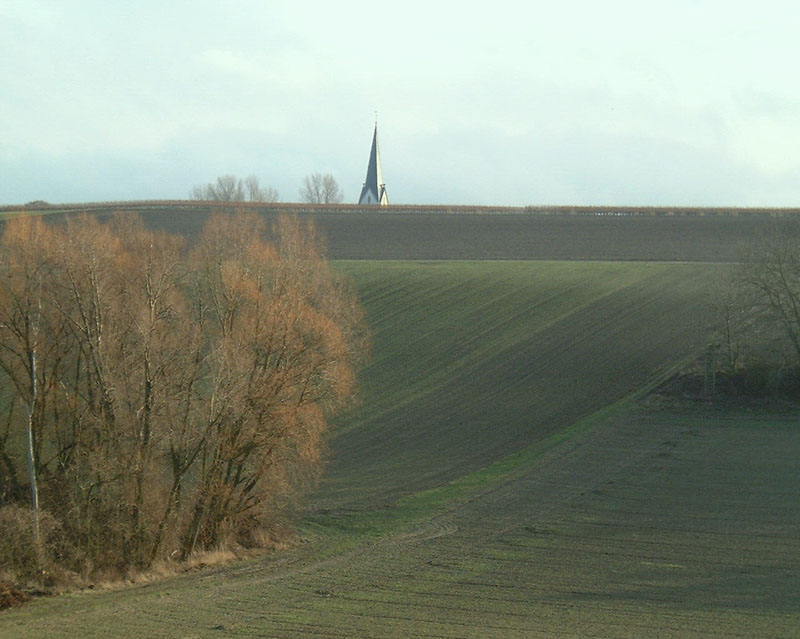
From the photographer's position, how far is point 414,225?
236ft

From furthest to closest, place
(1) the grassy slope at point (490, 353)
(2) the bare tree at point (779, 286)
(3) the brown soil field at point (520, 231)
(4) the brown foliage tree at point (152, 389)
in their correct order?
(3) the brown soil field at point (520, 231) → (2) the bare tree at point (779, 286) → (1) the grassy slope at point (490, 353) → (4) the brown foliage tree at point (152, 389)

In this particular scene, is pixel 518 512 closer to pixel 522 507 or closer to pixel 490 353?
pixel 522 507

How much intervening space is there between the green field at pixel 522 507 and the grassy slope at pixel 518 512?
0.26 ft

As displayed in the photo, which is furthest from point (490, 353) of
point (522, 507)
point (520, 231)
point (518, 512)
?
point (520, 231)

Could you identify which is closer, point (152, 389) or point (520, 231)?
point (152, 389)

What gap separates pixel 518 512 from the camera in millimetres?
23109

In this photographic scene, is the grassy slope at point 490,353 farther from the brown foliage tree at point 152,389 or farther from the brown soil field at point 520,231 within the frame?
the brown soil field at point 520,231

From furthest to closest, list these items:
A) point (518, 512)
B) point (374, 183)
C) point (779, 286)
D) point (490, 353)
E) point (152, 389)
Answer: point (374, 183) → point (490, 353) → point (779, 286) → point (518, 512) → point (152, 389)

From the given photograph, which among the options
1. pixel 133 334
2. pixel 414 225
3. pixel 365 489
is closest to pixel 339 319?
pixel 365 489

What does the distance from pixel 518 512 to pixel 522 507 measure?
0.48 m

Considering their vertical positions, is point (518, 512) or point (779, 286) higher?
point (779, 286)

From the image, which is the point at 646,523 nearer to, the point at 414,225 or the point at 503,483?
the point at 503,483

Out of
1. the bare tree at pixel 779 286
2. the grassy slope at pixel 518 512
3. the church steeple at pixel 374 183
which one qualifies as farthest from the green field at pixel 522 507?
the church steeple at pixel 374 183

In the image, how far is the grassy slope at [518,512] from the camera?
14969 millimetres
